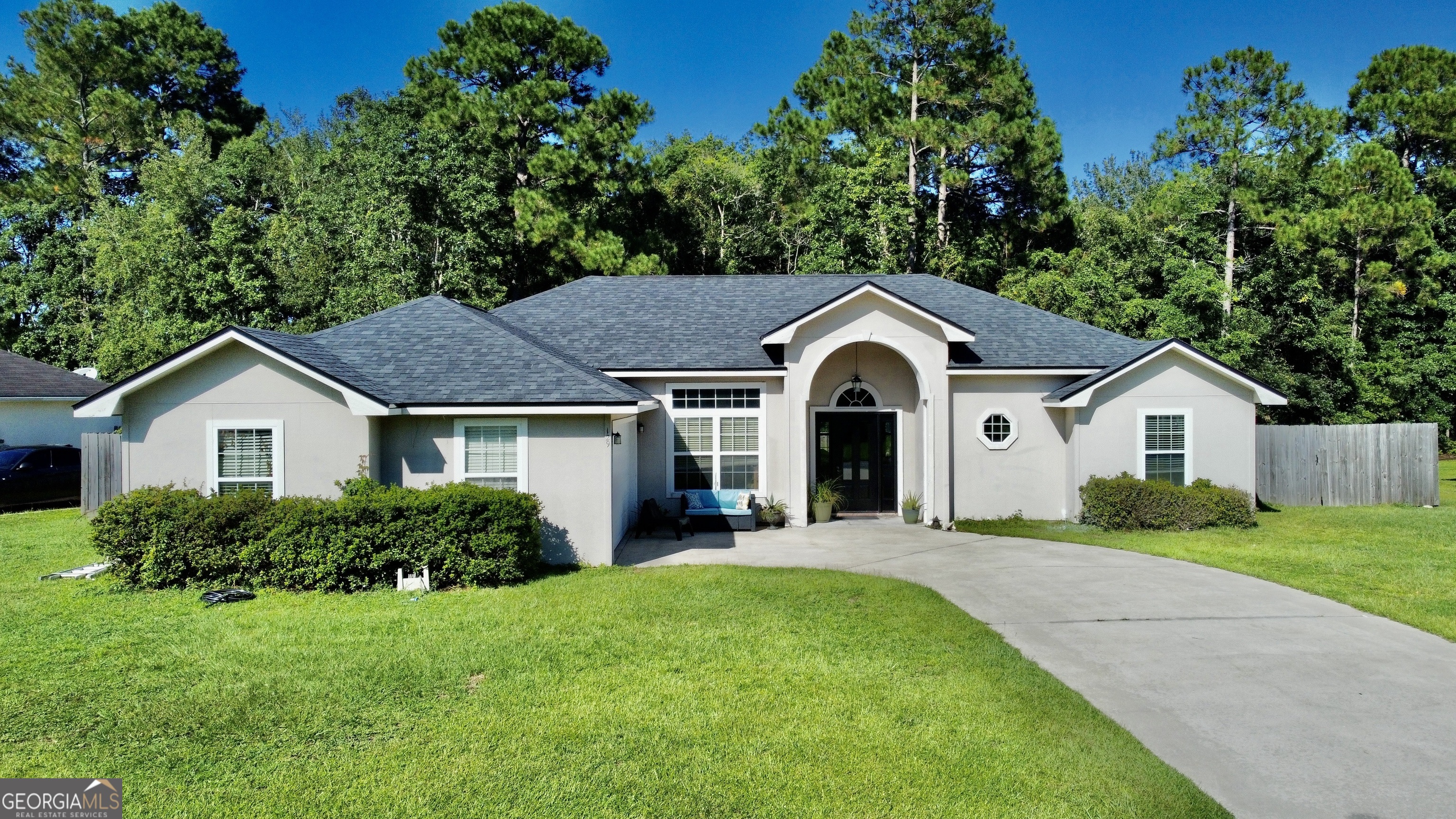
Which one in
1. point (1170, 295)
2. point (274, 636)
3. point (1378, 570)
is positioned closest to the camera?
point (274, 636)

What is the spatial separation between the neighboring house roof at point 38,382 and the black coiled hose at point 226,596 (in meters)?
16.0

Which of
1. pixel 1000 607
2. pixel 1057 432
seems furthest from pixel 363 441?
pixel 1057 432

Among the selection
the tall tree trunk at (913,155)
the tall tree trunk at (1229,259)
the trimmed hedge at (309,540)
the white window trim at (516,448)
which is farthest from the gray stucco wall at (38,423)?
the tall tree trunk at (1229,259)

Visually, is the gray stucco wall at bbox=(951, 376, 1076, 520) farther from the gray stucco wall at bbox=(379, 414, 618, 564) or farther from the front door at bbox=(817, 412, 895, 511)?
the gray stucco wall at bbox=(379, 414, 618, 564)

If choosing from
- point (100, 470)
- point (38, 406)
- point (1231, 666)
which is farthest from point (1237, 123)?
point (38, 406)

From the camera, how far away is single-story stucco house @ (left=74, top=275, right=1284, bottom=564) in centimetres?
1160

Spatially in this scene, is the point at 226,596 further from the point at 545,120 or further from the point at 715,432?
the point at 545,120

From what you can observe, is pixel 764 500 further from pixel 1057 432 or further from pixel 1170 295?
pixel 1170 295

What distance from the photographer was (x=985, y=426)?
54.3ft

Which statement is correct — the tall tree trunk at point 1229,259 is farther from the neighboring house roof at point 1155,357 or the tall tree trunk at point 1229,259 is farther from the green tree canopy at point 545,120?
the green tree canopy at point 545,120

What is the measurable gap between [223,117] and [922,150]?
38222mm

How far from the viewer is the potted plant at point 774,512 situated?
51.4ft

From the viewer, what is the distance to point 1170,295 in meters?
25.2

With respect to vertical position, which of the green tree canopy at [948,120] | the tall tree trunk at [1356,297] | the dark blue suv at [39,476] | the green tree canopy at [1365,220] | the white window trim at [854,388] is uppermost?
the green tree canopy at [948,120]
